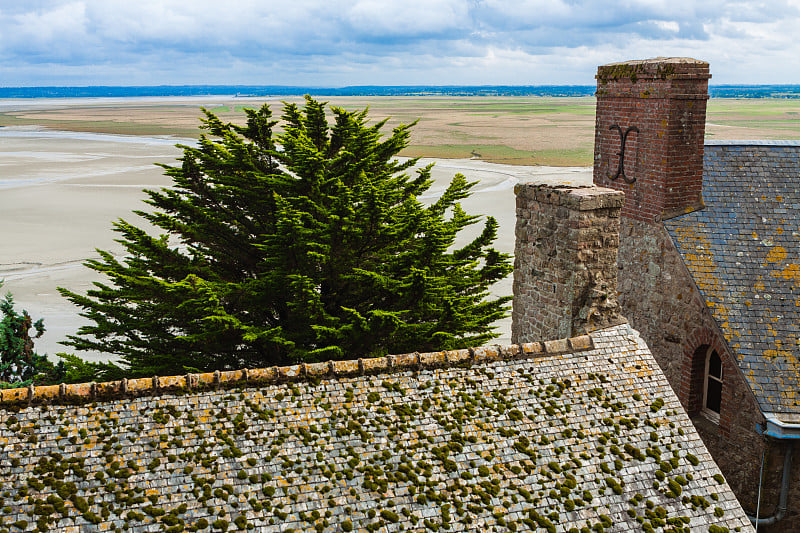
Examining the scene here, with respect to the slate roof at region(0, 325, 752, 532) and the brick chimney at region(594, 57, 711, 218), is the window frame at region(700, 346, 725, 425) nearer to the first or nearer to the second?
the brick chimney at region(594, 57, 711, 218)

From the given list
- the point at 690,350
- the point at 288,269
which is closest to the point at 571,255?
the point at 690,350

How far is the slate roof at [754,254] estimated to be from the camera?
11.7m

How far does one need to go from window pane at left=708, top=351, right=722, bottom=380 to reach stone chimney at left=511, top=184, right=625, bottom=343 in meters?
4.18

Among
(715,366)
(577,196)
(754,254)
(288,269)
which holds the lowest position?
(715,366)

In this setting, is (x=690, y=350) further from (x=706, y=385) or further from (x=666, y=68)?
(x=666, y=68)

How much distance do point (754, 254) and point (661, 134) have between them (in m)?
2.69

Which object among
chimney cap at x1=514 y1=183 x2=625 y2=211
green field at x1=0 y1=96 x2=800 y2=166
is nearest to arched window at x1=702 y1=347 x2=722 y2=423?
chimney cap at x1=514 y1=183 x2=625 y2=211

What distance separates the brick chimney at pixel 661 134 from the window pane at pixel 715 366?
2.63 metres

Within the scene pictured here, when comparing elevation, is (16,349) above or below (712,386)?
below

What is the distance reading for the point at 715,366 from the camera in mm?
13094

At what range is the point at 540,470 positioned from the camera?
7.71 m

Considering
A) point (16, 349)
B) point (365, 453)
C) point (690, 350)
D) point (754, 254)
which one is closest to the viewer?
point (365, 453)

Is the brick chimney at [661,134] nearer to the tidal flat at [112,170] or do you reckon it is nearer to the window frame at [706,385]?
the tidal flat at [112,170]

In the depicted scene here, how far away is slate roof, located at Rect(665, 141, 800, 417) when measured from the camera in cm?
1173
